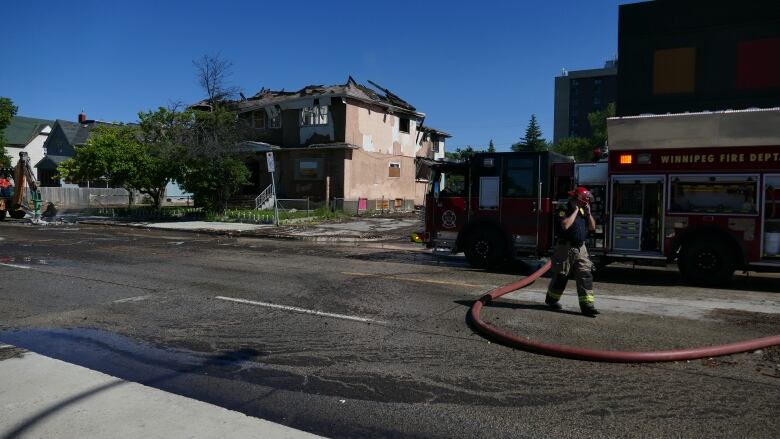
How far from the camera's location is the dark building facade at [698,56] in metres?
18.3

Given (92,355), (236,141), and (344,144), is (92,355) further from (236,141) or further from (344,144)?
(344,144)

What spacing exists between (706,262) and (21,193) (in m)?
31.1

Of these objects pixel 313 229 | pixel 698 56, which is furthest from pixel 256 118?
pixel 698 56


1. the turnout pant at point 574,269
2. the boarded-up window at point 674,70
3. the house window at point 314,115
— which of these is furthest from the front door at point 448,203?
the house window at point 314,115

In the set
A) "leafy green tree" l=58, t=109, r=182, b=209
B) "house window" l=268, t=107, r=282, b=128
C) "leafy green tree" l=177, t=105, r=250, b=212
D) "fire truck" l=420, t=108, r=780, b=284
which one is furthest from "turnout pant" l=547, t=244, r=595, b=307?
"house window" l=268, t=107, r=282, b=128

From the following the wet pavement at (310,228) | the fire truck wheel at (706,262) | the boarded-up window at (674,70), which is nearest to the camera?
the fire truck wheel at (706,262)

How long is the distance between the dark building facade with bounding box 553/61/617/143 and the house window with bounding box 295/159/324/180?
105854mm

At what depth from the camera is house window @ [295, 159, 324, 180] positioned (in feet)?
101

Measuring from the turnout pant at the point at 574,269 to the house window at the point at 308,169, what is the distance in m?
24.2

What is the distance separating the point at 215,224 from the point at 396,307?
724 inches

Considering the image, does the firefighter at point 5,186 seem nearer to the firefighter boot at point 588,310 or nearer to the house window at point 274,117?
the house window at point 274,117

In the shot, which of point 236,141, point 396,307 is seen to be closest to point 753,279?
point 396,307

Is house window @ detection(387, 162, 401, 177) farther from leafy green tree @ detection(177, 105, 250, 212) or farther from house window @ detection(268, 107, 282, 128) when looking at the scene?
leafy green tree @ detection(177, 105, 250, 212)

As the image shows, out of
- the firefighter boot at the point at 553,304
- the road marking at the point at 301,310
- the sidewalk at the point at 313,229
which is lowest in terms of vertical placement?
the road marking at the point at 301,310
